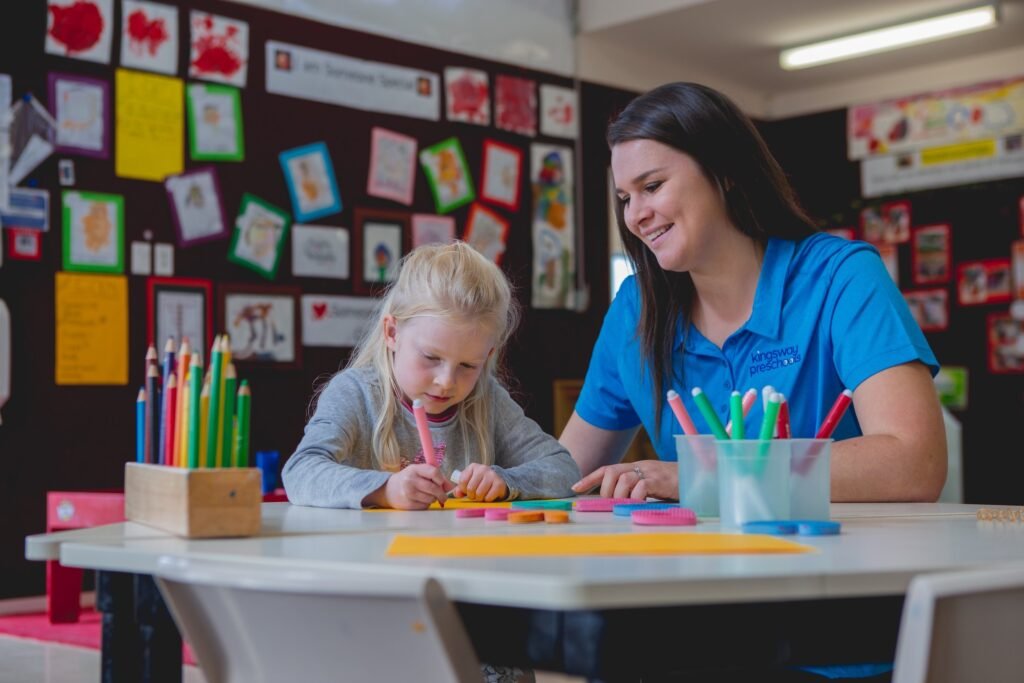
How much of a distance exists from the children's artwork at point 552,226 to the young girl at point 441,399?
10.3 feet

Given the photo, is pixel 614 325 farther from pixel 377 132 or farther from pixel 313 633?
pixel 377 132

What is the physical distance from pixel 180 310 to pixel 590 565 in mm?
3287

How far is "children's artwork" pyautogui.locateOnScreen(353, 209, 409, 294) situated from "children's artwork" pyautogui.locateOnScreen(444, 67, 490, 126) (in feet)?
1.66

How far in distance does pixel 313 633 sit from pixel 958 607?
17.3 inches

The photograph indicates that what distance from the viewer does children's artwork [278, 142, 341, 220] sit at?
4258 mm

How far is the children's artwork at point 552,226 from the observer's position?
5.07 m

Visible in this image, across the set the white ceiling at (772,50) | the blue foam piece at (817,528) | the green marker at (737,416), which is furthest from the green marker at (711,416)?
the white ceiling at (772,50)

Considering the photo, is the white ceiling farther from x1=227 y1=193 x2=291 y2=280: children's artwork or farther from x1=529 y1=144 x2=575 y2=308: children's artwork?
x1=227 y1=193 x2=291 y2=280: children's artwork

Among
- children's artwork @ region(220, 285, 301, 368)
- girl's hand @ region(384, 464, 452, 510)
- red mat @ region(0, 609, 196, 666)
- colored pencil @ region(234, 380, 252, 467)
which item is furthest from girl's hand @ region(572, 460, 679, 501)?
children's artwork @ region(220, 285, 301, 368)

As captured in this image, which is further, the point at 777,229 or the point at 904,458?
the point at 777,229

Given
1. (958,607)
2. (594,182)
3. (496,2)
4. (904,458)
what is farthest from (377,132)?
(958,607)

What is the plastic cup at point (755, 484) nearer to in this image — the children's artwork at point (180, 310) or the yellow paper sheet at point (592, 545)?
the yellow paper sheet at point (592, 545)

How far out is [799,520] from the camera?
118 cm

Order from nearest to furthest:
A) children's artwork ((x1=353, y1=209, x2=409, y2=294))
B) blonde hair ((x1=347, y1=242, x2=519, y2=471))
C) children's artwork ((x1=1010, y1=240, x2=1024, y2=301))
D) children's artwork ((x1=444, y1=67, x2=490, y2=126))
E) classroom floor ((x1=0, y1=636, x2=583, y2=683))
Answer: blonde hair ((x1=347, y1=242, x2=519, y2=471))
classroom floor ((x1=0, y1=636, x2=583, y2=683))
children's artwork ((x1=353, y1=209, x2=409, y2=294))
children's artwork ((x1=444, y1=67, x2=490, y2=126))
children's artwork ((x1=1010, y1=240, x2=1024, y2=301))
